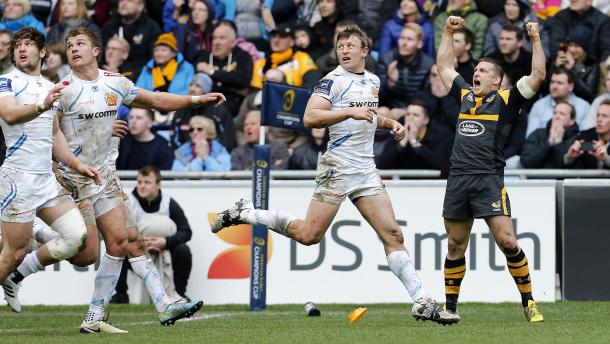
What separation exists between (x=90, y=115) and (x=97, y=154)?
40 centimetres

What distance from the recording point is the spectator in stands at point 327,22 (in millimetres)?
19484

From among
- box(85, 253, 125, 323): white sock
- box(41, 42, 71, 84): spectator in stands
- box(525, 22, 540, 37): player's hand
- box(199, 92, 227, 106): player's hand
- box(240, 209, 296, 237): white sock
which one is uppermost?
box(41, 42, 71, 84): spectator in stands

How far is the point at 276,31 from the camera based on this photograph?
19.5 m

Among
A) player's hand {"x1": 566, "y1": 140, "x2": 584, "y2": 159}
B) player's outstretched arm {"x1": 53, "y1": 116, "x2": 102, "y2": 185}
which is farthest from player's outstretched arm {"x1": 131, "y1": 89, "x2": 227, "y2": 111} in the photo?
player's hand {"x1": 566, "y1": 140, "x2": 584, "y2": 159}

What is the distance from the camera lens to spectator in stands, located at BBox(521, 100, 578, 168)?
17.4m

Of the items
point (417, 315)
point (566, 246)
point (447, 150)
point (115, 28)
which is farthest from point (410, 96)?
point (417, 315)

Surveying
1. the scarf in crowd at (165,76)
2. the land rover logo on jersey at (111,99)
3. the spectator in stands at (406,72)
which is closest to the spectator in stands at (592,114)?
the spectator in stands at (406,72)

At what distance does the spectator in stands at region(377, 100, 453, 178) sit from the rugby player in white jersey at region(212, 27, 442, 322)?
460cm

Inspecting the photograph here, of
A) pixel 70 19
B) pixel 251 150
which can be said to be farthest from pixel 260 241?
pixel 70 19

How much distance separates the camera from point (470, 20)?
1903 cm

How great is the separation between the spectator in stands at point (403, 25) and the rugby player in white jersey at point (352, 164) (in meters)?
6.47

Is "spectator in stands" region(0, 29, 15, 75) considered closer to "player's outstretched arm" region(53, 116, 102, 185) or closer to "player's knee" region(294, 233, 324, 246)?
"player's outstretched arm" region(53, 116, 102, 185)

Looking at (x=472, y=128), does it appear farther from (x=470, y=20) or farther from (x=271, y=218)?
(x=470, y=20)

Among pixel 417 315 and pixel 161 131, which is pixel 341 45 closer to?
pixel 417 315
